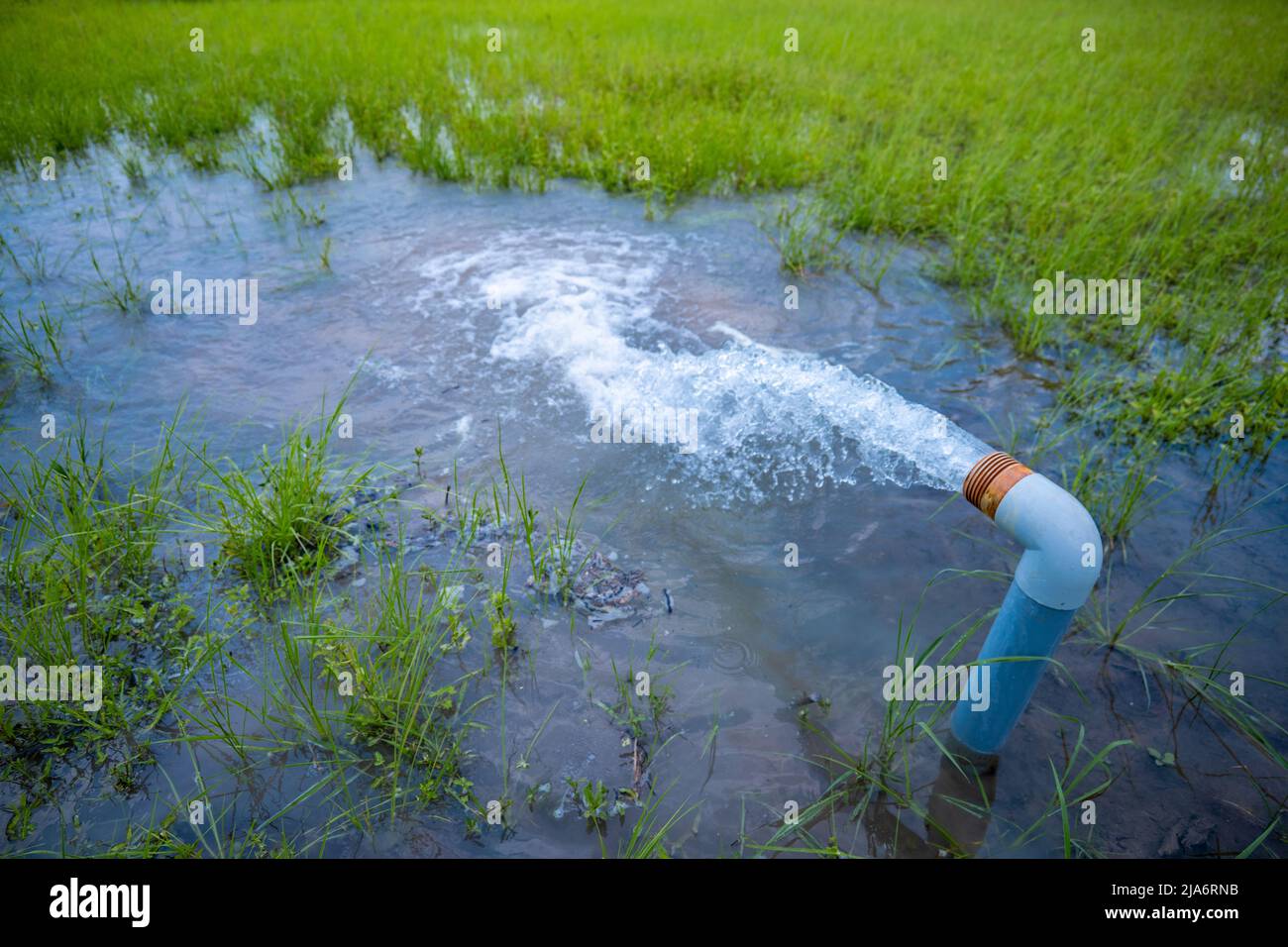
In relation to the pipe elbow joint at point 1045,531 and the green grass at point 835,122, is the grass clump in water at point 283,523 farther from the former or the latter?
the green grass at point 835,122

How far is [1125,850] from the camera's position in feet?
7.41

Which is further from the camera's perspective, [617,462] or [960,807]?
[617,462]

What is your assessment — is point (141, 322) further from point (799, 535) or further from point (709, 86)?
point (709, 86)

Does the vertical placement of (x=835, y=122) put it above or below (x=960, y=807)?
above

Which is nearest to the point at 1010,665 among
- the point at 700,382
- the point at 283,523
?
the point at 700,382

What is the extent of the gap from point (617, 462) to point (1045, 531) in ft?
7.74

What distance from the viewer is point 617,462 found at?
392 cm

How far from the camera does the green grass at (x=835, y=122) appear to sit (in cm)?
524

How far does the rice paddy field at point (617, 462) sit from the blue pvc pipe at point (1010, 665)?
17 centimetres

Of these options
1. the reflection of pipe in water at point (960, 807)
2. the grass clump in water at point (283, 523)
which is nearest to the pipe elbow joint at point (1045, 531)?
the reflection of pipe in water at point (960, 807)

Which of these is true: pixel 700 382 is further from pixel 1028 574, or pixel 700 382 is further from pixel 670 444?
pixel 1028 574

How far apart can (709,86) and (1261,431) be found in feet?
24.3

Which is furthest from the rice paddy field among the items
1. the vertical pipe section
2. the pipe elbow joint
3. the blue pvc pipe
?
the pipe elbow joint
